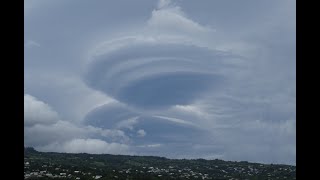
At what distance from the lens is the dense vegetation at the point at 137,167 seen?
232ft

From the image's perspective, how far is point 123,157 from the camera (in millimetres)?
99438

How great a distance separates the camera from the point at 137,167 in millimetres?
81875

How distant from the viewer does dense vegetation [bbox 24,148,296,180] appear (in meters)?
70.6

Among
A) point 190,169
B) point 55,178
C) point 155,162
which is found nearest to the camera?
point 55,178
